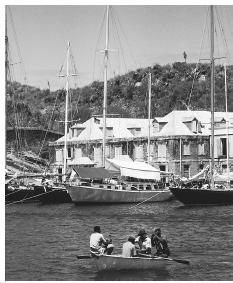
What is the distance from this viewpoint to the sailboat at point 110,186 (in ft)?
179

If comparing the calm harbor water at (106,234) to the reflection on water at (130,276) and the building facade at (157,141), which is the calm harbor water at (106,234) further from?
the building facade at (157,141)

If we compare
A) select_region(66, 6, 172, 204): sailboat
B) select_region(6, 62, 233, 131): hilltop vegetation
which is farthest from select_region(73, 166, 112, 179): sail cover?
select_region(6, 62, 233, 131): hilltop vegetation

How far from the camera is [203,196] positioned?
52312 millimetres

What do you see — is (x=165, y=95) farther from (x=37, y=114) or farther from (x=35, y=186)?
(x=35, y=186)

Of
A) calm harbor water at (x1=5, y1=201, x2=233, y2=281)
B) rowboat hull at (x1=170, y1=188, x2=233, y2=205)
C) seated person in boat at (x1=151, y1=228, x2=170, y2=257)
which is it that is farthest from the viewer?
rowboat hull at (x1=170, y1=188, x2=233, y2=205)

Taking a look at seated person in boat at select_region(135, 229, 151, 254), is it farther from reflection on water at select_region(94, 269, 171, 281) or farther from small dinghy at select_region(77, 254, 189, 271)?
reflection on water at select_region(94, 269, 171, 281)

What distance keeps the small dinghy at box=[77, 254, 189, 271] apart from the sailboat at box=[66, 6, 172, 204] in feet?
91.7

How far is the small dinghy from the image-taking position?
25188 mm

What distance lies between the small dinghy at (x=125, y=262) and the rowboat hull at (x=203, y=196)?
26.8 meters

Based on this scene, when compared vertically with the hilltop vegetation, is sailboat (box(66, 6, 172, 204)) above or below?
below

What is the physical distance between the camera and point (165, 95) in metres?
111

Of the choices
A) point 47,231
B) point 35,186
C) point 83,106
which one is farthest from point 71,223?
point 83,106

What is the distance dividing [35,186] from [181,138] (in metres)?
21.5

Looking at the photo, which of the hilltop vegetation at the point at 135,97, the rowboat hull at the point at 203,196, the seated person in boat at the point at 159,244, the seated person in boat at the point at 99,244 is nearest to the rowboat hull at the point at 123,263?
the seated person in boat at the point at 99,244
